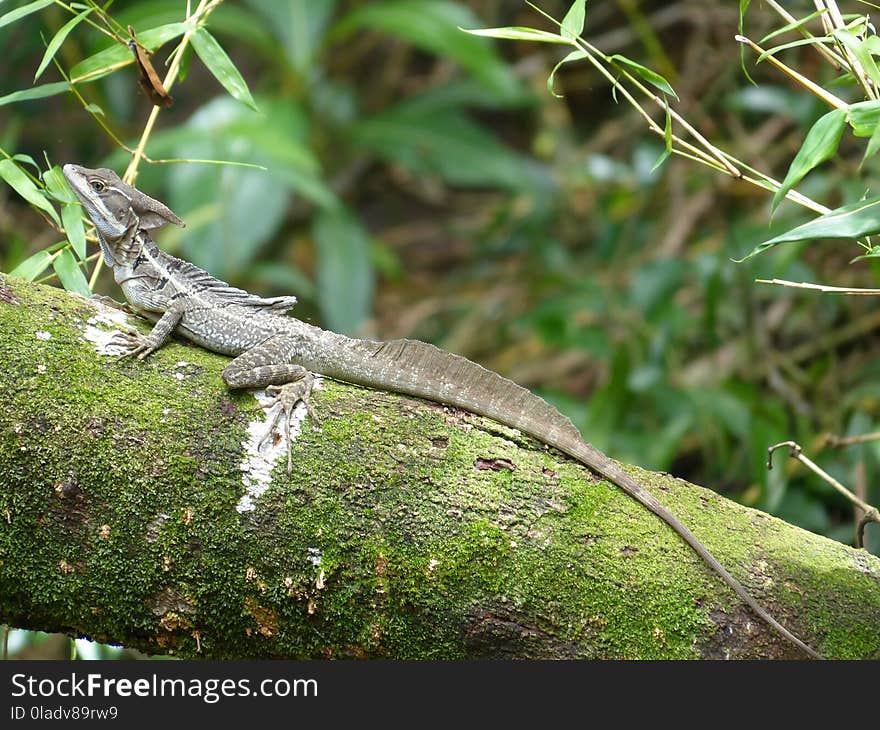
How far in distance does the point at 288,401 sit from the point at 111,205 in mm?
1424

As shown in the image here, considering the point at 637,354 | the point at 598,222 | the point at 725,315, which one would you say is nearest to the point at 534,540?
the point at 637,354

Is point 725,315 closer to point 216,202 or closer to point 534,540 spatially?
point 216,202

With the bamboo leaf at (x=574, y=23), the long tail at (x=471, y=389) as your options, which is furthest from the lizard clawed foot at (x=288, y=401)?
the bamboo leaf at (x=574, y=23)

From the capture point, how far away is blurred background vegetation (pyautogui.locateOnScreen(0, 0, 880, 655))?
618 centimetres

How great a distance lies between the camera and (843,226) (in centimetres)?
244

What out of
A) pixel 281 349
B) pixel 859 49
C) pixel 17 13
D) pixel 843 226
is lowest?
pixel 843 226

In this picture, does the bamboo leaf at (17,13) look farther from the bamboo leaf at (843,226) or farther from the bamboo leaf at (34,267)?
the bamboo leaf at (843,226)

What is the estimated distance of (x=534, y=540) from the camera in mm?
2822

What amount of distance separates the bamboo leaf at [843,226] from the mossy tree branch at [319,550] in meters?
1.04

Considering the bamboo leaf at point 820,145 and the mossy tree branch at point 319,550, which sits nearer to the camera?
the bamboo leaf at point 820,145

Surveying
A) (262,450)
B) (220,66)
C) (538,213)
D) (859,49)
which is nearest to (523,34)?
(859,49)

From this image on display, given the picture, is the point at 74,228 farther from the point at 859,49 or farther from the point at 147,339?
the point at 859,49

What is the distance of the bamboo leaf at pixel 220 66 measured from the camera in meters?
3.27

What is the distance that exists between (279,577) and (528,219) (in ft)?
20.2
